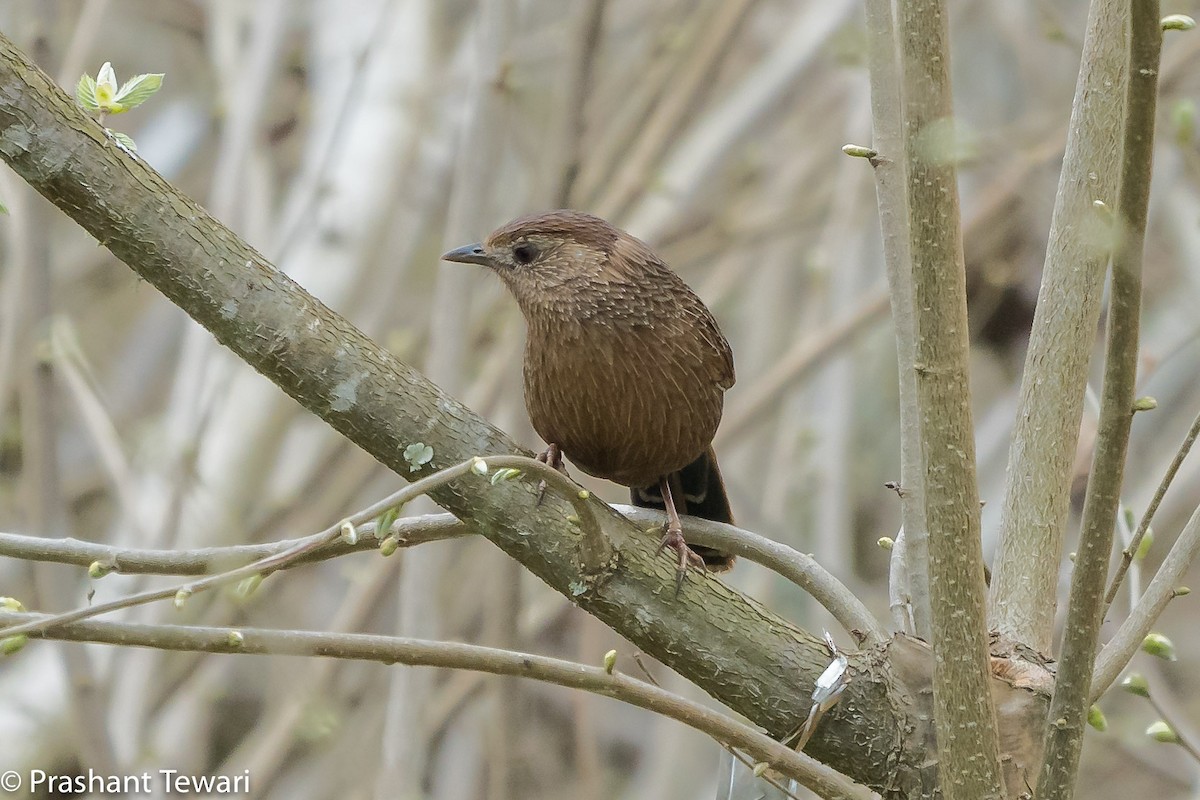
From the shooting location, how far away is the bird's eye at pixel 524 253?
316cm

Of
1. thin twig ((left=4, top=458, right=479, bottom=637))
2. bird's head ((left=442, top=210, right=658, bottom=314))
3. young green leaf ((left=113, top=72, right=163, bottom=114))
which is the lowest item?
thin twig ((left=4, top=458, right=479, bottom=637))

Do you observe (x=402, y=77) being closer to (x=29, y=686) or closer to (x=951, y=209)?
(x=29, y=686)

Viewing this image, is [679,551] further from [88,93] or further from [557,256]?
[88,93]

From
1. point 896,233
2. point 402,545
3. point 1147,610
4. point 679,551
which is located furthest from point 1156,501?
point 402,545

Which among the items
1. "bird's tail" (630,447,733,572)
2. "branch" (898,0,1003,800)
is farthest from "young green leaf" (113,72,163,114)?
"bird's tail" (630,447,733,572)

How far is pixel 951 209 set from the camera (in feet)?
5.95

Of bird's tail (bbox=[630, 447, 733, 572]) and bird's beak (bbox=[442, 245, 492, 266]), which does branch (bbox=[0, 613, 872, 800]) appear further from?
bird's beak (bbox=[442, 245, 492, 266])

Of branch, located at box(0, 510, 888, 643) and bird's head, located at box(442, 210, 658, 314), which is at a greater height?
bird's head, located at box(442, 210, 658, 314)

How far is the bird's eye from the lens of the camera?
10.4 feet

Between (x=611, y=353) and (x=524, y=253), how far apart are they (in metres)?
0.43

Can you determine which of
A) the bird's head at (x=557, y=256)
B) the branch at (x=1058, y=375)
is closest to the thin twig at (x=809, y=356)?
the bird's head at (x=557, y=256)

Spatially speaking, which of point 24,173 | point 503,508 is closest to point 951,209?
point 503,508

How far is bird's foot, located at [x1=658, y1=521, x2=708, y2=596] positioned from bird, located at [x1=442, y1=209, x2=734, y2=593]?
12cm

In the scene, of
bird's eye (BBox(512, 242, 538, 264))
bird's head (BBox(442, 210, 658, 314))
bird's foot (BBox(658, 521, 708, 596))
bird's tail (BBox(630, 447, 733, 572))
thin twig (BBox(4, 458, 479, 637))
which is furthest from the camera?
bird's tail (BBox(630, 447, 733, 572))
